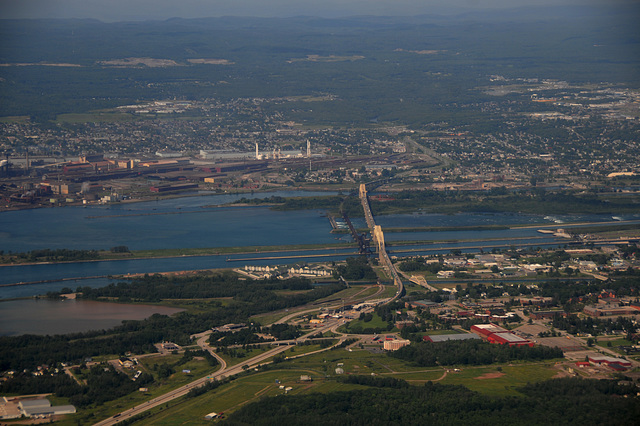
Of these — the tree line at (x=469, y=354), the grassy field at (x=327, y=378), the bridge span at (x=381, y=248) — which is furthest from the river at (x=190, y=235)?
the tree line at (x=469, y=354)

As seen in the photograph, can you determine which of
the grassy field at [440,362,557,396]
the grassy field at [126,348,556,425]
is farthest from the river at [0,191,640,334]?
the grassy field at [440,362,557,396]

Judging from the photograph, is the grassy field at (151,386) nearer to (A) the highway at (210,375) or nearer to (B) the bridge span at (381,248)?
(A) the highway at (210,375)

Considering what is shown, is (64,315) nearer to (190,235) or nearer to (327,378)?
(327,378)

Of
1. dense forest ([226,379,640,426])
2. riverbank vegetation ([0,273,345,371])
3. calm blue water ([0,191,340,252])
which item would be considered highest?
dense forest ([226,379,640,426])

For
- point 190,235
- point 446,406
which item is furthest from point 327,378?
point 190,235

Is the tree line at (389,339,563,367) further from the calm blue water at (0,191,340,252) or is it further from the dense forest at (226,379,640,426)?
the calm blue water at (0,191,340,252)
